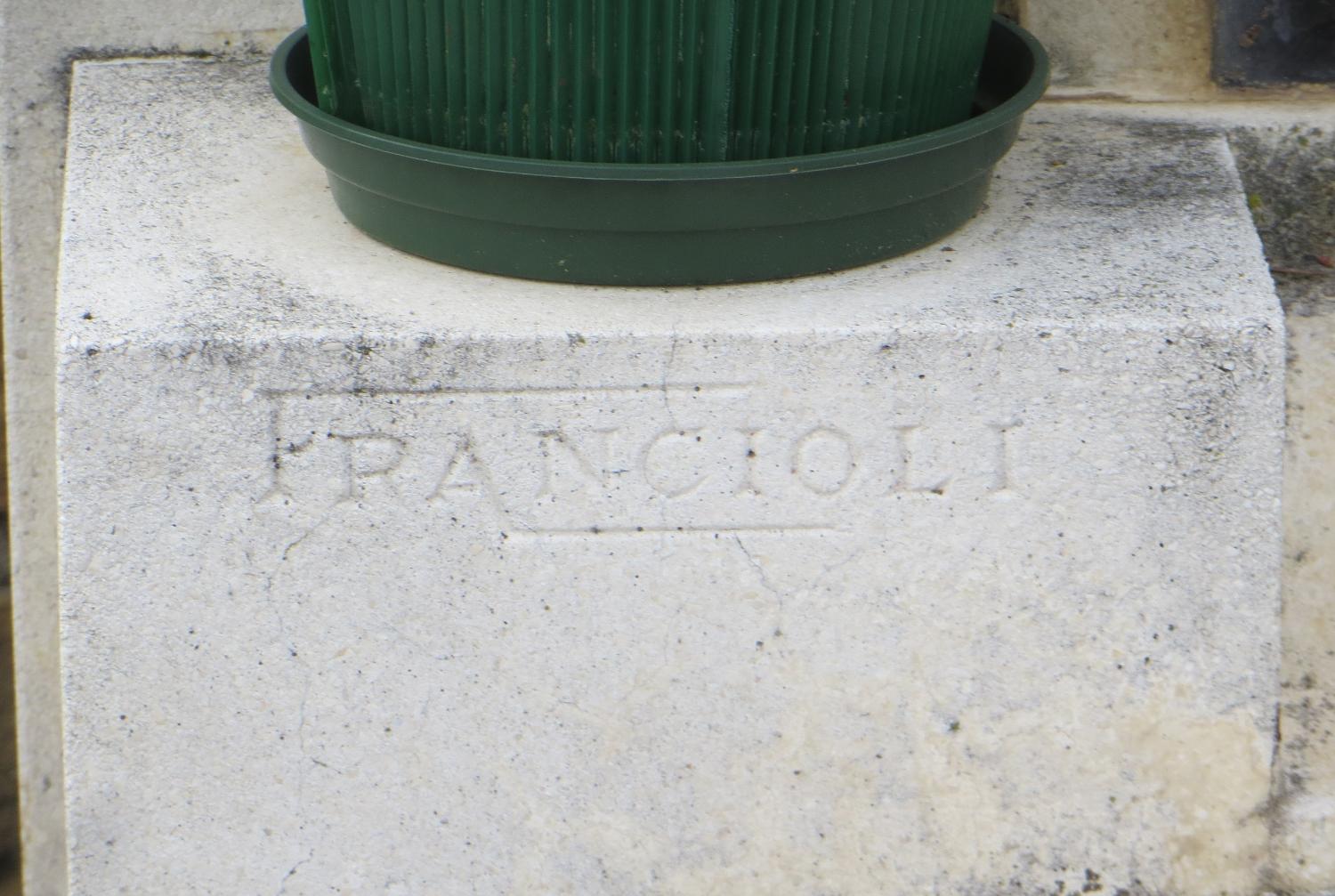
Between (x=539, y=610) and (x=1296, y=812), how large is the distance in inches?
36.0

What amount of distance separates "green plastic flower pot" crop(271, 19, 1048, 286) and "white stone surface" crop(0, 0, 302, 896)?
1.64 feet

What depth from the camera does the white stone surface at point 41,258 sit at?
190 centimetres

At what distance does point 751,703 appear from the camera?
149 centimetres

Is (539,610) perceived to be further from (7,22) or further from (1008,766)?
(7,22)

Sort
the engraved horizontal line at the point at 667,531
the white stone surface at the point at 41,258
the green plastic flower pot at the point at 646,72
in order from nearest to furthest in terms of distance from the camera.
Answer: the green plastic flower pot at the point at 646,72 → the engraved horizontal line at the point at 667,531 → the white stone surface at the point at 41,258

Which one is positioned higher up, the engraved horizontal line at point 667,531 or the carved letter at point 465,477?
the carved letter at point 465,477

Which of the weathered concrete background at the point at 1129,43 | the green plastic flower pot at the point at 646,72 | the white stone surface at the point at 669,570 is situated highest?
the green plastic flower pot at the point at 646,72

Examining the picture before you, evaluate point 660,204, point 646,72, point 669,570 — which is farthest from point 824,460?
point 646,72

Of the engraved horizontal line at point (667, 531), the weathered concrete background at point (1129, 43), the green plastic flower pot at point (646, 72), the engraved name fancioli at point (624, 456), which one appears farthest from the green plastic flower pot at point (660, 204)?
the weathered concrete background at point (1129, 43)

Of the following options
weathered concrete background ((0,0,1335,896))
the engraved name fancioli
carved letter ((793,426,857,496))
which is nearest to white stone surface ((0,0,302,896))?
weathered concrete background ((0,0,1335,896))

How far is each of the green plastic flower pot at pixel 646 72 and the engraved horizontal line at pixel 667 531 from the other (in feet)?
1.19

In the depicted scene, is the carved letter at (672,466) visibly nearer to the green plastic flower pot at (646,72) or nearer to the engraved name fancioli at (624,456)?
the engraved name fancioli at (624,456)

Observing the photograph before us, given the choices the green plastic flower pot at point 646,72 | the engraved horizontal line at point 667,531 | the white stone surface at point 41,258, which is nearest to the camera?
the green plastic flower pot at point 646,72

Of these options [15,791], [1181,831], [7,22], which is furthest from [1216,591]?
[15,791]
